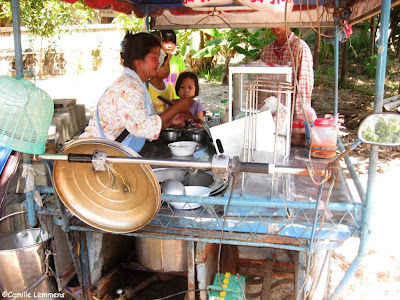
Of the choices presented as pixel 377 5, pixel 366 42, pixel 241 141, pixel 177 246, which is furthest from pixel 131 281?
pixel 366 42

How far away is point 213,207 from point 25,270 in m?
1.28

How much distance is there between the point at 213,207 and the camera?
2.09 meters

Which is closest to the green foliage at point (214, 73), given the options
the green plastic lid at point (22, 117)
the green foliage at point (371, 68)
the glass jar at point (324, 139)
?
the green foliage at point (371, 68)

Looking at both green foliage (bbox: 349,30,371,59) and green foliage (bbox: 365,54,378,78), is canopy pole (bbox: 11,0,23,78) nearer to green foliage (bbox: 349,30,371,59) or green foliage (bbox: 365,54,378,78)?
green foliage (bbox: 365,54,378,78)

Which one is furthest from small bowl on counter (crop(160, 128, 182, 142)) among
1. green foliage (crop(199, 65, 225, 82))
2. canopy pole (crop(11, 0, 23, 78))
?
green foliage (crop(199, 65, 225, 82))

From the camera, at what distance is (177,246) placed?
2.22 meters

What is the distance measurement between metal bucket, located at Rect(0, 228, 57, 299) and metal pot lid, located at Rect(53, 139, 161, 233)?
0.65 m

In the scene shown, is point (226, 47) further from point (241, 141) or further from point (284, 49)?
point (241, 141)

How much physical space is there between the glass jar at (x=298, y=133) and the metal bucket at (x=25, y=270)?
86.0 inches

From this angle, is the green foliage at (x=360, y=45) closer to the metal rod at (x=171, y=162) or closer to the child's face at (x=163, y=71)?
the child's face at (x=163, y=71)

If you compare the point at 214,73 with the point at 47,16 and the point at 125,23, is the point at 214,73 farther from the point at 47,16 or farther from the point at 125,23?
the point at 47,16

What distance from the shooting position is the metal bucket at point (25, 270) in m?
2.23

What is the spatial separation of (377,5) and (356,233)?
6.47 ft

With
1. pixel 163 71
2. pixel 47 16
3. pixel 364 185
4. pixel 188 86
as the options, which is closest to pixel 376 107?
pixel 188 86
